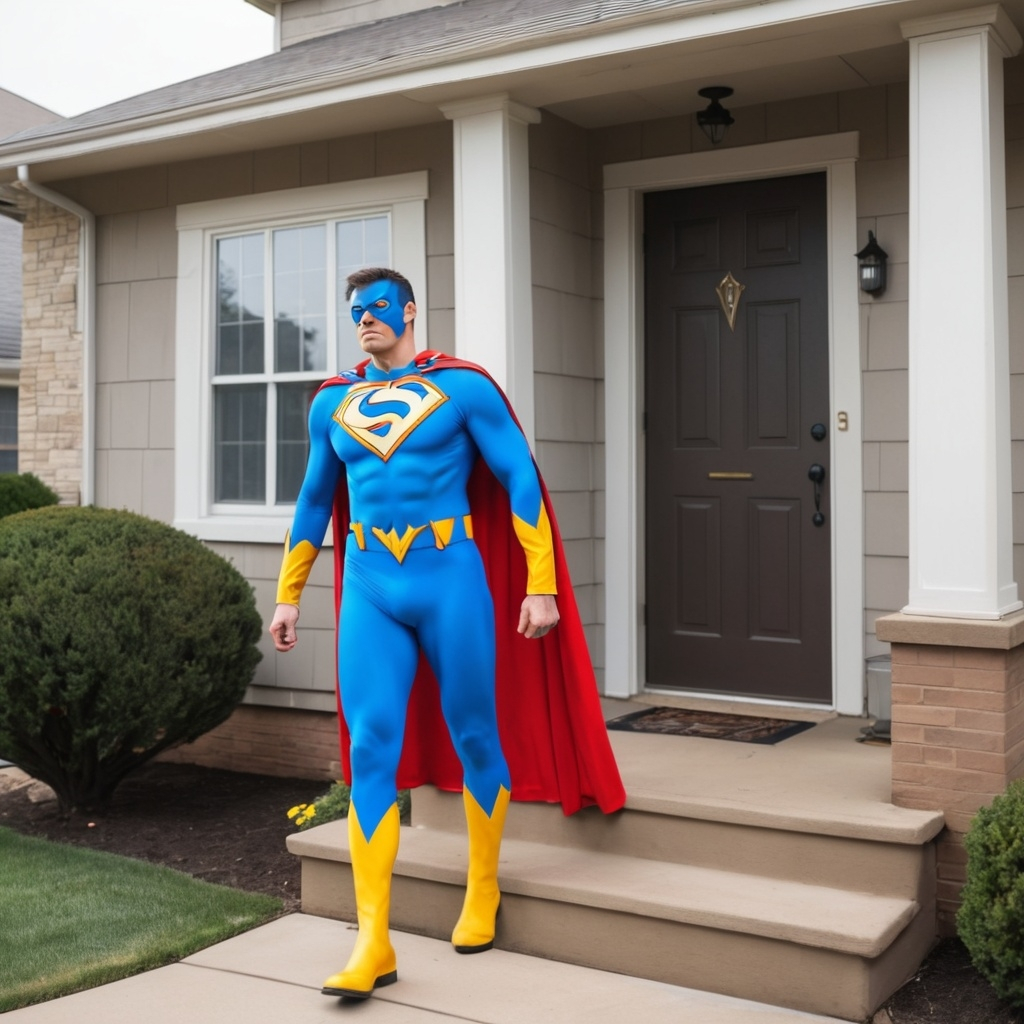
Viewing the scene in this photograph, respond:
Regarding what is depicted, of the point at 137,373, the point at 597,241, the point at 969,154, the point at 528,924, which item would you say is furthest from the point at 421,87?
the point at 528,924

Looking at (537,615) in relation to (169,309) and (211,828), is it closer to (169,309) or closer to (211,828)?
(211,828)

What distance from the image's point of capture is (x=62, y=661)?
233 inches

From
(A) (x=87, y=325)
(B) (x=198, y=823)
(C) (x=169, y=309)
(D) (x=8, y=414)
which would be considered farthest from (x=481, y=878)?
(D) (x=8, y=414)

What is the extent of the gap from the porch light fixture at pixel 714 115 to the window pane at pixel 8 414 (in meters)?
12.9

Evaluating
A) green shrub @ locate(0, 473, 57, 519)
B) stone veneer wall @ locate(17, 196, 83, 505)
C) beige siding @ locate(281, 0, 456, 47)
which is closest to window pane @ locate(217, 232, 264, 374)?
stone veneer wall @ locate(17, 196, 83, 505)

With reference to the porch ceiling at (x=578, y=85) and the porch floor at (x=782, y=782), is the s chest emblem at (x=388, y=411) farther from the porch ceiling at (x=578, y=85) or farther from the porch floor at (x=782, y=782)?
the porch ceiling at (x=578, y=85)

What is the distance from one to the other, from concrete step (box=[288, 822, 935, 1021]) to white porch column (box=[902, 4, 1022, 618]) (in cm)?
107

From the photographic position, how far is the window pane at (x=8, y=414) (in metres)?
16.8

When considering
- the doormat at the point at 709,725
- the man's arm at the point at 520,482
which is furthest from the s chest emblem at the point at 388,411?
the doormat at the point at 709,725

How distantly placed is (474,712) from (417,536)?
0.58 meters

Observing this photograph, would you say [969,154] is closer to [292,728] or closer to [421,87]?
[421,87]

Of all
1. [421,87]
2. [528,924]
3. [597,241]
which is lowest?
[528,924]

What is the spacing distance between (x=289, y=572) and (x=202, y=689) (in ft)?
7.05

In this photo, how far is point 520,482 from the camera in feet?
13.6
